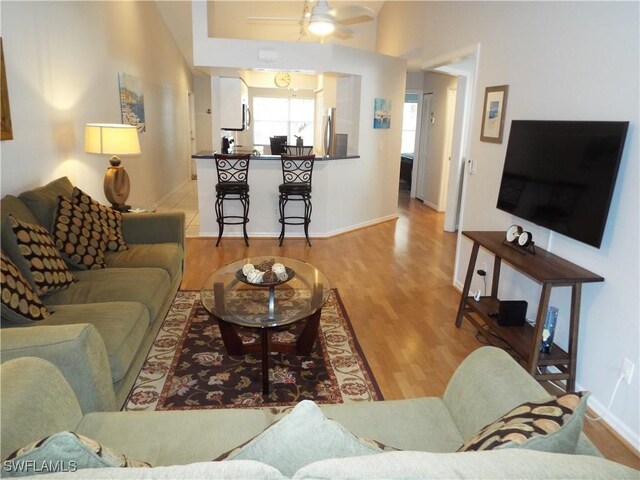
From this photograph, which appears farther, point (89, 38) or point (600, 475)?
point (89, 38)

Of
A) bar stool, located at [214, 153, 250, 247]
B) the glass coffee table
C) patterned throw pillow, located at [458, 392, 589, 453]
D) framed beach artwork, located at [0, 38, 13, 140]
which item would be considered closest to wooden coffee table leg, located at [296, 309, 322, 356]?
the glass coffee table

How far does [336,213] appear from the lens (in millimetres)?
6000

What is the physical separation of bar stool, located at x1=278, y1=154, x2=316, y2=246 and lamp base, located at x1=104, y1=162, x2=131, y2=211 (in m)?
1.82

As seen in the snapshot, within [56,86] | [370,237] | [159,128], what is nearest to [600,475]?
[56,86]

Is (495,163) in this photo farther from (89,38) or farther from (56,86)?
(89,38)

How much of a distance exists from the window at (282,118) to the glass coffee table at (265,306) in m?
8.18

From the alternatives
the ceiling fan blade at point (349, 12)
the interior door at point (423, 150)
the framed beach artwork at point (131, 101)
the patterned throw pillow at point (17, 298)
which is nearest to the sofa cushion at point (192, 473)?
the patterned throw pillow at point (17, 298)

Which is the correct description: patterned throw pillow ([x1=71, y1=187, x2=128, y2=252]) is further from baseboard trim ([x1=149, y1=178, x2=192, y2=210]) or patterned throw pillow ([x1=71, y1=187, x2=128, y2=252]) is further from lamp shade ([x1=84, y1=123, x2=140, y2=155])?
Result: baseboard trim ([x1=149, y1=178, x2=192, y2=210])

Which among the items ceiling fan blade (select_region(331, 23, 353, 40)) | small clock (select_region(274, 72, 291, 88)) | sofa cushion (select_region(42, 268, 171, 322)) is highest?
ceiling fan blade (select_region(331, 23, 353, 40))

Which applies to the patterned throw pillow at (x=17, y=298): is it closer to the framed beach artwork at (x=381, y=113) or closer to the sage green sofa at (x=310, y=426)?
the sage green sofa at (x=310, y=426)

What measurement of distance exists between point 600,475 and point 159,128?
7834 millimetres

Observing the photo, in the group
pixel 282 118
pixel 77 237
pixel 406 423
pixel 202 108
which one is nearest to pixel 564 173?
pixel 406 423

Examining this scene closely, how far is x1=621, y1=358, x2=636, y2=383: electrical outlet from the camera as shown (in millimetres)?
2150

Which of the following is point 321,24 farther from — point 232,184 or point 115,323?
point 115,323
